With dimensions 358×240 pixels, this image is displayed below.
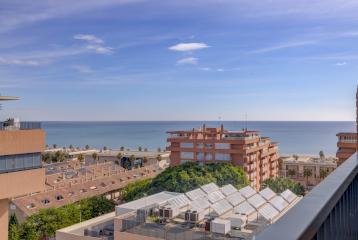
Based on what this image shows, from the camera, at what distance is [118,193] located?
32.2 meters

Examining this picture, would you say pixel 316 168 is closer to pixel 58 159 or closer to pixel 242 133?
pixel 242 133

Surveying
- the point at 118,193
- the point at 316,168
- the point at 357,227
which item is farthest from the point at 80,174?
the point at 357,227

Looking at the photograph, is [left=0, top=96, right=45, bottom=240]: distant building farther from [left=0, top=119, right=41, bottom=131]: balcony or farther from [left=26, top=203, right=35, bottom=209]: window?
[left=26, top=203, right=35, bottom=209]: window

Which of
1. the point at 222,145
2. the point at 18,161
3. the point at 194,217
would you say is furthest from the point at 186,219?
the point at 222,145

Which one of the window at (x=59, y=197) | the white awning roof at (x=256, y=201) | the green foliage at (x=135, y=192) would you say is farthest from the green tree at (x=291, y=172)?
the window at (x=59, y=197)

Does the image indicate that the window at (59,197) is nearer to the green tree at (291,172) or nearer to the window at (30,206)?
the window at (30,206)

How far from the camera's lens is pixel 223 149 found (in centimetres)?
3319

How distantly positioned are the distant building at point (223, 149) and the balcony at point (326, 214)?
30.9 m

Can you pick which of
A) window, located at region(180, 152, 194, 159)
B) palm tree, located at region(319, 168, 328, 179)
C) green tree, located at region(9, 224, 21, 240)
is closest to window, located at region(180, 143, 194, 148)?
window, located at region(180, 152, 194, 159)

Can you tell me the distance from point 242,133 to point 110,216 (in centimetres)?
1704

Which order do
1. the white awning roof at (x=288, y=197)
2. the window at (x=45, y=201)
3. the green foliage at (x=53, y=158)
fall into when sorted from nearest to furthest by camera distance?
the white awning roof at (x=288, y=197) < the window at (x=45, y=201) < the green foliage at (x=53, y=158)

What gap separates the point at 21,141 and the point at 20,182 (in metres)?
1.20

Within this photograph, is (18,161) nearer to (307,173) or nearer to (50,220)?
(50,220)

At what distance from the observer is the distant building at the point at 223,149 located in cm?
3278
